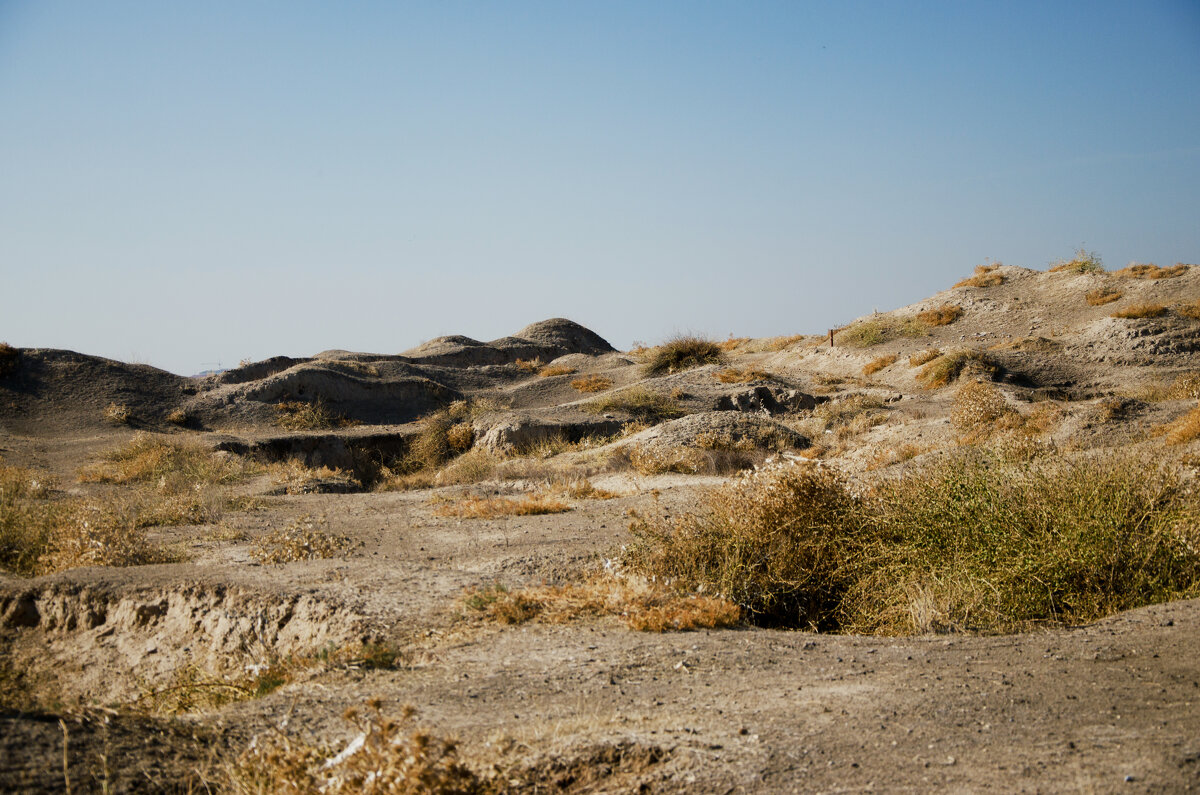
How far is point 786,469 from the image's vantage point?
23.1ft

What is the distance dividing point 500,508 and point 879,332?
2350 cm

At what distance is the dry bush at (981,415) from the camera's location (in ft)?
48.5

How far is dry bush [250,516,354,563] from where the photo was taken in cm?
796

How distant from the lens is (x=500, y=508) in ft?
35.0

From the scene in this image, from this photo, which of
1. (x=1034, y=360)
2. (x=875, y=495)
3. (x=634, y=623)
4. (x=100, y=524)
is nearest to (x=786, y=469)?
(x=875, y=495)

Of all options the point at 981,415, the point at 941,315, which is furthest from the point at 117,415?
the point at 941,315

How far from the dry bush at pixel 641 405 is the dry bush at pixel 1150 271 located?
19457 millimetres

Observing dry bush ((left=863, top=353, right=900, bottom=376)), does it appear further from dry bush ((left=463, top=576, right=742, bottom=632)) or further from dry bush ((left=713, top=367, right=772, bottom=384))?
dry bush ((left=463, top=576, right=742, bottom=632))

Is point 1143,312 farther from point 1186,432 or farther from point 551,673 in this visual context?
point 551,673

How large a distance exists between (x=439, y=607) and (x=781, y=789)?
3.59m

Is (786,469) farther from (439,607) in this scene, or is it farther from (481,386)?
(481,386)

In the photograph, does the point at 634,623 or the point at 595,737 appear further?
the point at 634,623

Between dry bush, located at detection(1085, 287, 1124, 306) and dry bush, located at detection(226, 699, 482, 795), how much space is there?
30.8 metres

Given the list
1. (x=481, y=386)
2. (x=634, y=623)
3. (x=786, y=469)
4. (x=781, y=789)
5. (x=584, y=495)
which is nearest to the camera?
(x=781, y=789)
